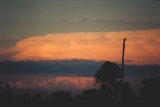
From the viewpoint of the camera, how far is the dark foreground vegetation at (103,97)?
4122 centimetres

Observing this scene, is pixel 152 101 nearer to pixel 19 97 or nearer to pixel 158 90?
pixel 158 90

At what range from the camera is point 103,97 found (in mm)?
46125

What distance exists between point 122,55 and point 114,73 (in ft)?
48.7

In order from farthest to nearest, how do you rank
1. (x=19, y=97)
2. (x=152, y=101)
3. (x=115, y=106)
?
(x=19, y=97) → (x=152, y=101) → (x=115, y=106)

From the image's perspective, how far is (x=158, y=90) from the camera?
147 ft

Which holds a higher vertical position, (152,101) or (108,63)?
(108,63)

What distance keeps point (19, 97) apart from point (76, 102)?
18.7 ft

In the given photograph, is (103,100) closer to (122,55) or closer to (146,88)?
(146,88)

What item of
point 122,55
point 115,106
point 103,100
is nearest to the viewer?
point 122,55

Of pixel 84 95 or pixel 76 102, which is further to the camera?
pixel 84 95

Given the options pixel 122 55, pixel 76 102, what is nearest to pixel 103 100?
pixel 76 102

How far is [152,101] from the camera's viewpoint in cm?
4116

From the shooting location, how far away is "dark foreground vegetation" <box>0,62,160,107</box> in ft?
135

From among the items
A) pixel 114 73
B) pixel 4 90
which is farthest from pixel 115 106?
pixel 4 90
